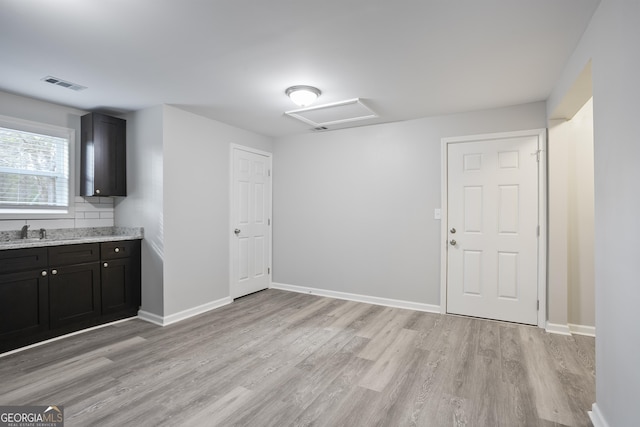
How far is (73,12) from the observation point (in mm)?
1887

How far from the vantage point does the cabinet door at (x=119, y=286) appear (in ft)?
11.5

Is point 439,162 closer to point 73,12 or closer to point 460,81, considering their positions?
point 460,81

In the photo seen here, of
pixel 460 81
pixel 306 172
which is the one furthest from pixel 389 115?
pixel 306 172

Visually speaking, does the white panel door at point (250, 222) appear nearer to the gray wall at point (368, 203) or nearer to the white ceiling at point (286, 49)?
the gray wall at point (368, 203)

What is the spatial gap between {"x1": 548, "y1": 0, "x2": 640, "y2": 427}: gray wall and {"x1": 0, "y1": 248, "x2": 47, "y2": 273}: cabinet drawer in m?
4.28

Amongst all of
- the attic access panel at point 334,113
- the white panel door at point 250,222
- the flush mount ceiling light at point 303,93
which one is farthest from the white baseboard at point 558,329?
the white panel door at point 250,222

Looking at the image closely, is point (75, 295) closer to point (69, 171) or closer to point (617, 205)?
point (69, 171)

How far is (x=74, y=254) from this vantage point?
3.23m

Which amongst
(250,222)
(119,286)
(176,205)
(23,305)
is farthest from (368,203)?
(23,305)

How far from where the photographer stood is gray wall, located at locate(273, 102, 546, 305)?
3973 millimetres

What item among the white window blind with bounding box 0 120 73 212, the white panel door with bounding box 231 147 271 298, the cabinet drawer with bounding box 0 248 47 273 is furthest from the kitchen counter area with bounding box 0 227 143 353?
the white panel door with bounding box 231 147 271 298

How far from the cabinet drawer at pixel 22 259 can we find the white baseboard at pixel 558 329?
505cm

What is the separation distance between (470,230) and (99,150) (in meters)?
4.42

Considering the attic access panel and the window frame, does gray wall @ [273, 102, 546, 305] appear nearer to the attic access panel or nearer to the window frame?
the attic access panel
